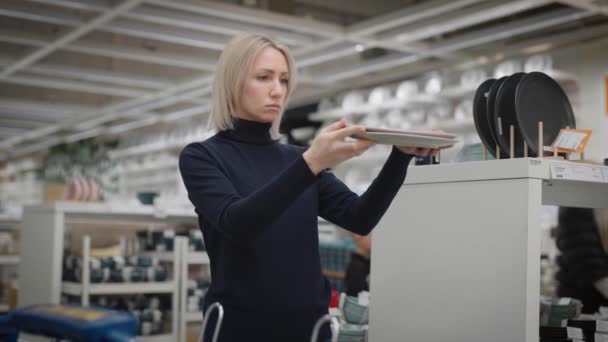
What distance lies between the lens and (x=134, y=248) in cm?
522

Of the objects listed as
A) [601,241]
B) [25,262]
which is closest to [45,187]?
[25,262]

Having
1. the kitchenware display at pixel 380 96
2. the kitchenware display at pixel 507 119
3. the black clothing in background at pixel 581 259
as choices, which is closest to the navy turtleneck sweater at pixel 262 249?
the kitchenware display at pixel 507 119

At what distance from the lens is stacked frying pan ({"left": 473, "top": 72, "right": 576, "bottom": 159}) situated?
5.94 ft

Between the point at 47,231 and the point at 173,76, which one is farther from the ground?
the point at 173,76

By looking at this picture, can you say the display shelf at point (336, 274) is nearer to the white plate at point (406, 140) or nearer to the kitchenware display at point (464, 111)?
the kitchenware display at point (464, 111)

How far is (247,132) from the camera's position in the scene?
1557 millimetres

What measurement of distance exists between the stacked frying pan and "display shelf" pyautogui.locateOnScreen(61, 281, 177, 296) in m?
3.07

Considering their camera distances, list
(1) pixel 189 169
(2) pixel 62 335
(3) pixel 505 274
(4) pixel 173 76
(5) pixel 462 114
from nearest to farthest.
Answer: (2) pixel 62 335 < (1) pixel 189 169 < (3) pixel 505 274 < (5) pixel 462 114 < (4) pixel 173 76

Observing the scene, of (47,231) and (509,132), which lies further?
(47,231)

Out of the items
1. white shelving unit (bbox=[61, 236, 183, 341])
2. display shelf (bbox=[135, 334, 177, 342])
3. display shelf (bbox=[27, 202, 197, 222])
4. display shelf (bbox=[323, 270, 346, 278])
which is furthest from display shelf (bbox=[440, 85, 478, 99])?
display shelf (bbox=[135, 334, 177, 342])

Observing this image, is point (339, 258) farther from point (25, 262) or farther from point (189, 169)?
point (189, 169)

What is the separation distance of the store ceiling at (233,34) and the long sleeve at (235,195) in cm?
484

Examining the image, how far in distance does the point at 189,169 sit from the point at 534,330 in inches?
31.1

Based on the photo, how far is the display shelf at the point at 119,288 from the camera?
14.1 feet
